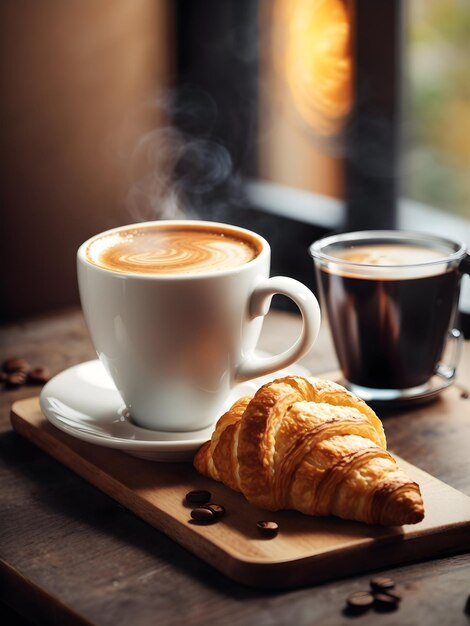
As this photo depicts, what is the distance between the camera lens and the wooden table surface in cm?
82

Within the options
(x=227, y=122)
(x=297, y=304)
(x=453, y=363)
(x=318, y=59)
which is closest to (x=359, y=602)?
Answer: (x=297, y=304)

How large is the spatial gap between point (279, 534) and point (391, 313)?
1.26 ft

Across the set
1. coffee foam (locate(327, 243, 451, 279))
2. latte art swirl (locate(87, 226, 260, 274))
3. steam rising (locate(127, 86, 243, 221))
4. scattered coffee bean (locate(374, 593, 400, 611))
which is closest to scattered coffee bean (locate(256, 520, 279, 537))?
scattered coffee bean (locate(374, 593, 400, 611))

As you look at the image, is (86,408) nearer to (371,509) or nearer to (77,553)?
(77,553)

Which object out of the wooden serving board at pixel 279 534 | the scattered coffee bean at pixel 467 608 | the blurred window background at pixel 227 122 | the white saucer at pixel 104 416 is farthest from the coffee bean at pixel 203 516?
the blurred window background at pixel 227 122

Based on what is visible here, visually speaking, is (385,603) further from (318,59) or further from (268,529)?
(318,59)

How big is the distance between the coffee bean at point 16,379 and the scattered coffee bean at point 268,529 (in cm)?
55

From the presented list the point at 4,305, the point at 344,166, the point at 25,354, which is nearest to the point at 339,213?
the point at 344,166

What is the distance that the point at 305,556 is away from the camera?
0.85m

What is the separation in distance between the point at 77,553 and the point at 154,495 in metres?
0.10

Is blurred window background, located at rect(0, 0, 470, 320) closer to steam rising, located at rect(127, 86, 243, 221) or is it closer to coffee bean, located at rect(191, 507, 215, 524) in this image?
steam rising, located at rect(127, 86, 243, 221)

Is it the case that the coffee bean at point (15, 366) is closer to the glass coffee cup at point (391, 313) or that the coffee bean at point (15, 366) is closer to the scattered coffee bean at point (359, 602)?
the glass coffee cup at point (391, 313)

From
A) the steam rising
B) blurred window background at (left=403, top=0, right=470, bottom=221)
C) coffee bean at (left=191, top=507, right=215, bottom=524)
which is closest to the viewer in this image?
coffee bean at (left=191, top=507, right=215, bottom=524)

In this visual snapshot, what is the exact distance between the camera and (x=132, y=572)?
2.91 ft
